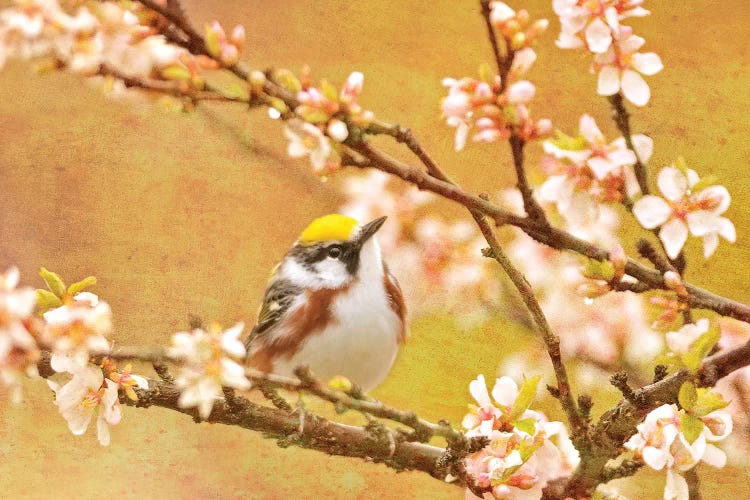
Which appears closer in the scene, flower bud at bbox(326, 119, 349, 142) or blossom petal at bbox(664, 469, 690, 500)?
flower bud at bbox(326, 119, 349, 142)

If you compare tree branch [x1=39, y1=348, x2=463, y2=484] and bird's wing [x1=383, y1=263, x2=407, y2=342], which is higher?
bird's wing [x1=383, y1=263, x2=407, y2=342]

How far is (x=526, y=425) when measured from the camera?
64cm

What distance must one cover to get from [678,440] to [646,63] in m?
0.28

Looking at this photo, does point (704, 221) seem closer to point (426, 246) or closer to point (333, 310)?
point (426, 246)

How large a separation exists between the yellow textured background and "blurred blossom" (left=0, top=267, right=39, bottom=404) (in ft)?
1.96

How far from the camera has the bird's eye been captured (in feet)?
3.42

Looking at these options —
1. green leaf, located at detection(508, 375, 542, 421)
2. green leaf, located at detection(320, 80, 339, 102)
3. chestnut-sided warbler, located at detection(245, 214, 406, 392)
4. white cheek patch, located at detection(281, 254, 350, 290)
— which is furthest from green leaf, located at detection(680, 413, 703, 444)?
white cheek patch, located at detection(281, 254, 350, 290)

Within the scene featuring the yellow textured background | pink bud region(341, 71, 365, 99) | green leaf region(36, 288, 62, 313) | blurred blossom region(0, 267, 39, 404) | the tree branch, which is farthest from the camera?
the yellow textured background

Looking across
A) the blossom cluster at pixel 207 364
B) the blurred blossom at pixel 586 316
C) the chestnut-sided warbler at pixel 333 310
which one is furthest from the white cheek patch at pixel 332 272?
the blossom cluster at pixel 207 364

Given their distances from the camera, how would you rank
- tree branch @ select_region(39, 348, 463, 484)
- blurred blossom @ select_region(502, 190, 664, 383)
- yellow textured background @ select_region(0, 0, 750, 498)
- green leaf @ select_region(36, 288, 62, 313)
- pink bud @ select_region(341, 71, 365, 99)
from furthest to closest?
yellow textured background @ select_region(0, 0, 750, 498) → blurred blossom @ select_region(502, 190, 664, 383) → tree branch @ select_region(39, 348, 463, 484) → green leaf @ select_region(36, 288, 62, 313) → pink bud @ select_region(341, 71, 365, 99)

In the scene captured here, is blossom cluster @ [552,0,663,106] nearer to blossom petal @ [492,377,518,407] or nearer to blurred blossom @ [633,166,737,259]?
blurred blossom @ [633,166,737,259]

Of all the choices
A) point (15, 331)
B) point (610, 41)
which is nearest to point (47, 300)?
point (15, 331)

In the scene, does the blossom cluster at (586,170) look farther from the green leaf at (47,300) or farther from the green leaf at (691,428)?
A: the green leaf at (47,300)

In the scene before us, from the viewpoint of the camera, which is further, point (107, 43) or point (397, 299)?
point (397, 299)
